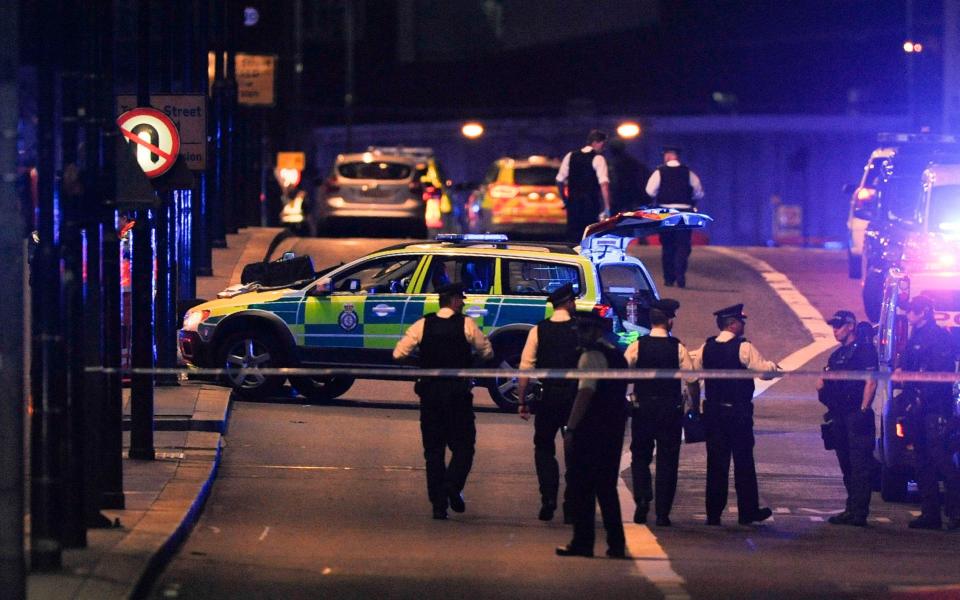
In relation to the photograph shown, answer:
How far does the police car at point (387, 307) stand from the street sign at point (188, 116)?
1690 mm

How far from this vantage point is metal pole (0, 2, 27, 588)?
8250mm

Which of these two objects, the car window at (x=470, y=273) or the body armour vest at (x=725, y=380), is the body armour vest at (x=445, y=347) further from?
the car window at (x=470, y=273)

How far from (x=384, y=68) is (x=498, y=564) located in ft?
173

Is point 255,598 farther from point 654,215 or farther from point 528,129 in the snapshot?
point 528,129

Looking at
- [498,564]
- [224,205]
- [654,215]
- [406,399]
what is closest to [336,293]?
[406,399]

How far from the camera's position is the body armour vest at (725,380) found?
1258 centimetres

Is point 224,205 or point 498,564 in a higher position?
point 224,205

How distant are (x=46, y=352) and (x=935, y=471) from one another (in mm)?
6414

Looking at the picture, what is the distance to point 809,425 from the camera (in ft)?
56.5

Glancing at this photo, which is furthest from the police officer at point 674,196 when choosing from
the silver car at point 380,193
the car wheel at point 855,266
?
the silver car at point 380,193

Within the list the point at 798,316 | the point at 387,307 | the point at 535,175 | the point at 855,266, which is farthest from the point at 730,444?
the point at 535,175

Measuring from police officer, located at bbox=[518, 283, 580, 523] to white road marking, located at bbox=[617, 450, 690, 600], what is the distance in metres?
0.53

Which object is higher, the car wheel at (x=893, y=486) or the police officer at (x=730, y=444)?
the police officer at (x=730, y=444)

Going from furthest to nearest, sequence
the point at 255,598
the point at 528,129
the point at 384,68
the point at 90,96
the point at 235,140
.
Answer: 1. the point at 384,68
2. the point at 528,129
3. the point at 235,140
4. the point at 90,96
5. the point at 255,598
